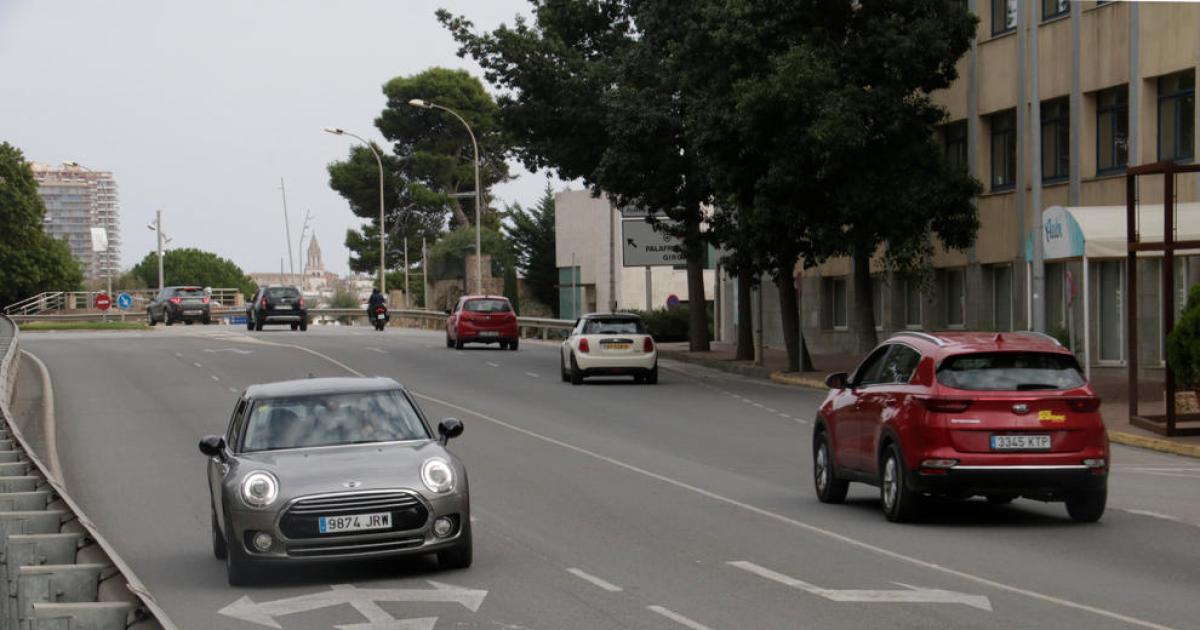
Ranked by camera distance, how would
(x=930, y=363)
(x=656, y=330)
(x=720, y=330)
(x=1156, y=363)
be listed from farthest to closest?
(x=720, y=330), (x=656, y=330), (x=1156, y=363), (x=930, y=363)

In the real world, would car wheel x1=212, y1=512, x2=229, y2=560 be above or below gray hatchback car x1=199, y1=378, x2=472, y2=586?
below

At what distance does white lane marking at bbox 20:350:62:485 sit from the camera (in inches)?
874

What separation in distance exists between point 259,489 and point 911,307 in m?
35.8

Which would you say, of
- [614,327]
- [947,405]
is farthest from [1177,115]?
[947,405]

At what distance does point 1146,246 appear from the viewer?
24.7 metres

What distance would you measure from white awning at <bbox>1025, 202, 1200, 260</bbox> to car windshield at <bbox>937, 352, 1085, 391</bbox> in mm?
13975

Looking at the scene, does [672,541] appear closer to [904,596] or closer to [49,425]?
[904,596]

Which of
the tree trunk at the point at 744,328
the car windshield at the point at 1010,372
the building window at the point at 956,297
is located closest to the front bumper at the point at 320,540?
the car windshield at the point at 1010,372

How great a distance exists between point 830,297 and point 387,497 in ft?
137

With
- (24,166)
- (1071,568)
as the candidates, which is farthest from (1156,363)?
(24,166)

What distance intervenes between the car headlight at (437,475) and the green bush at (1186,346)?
1509 centimetres

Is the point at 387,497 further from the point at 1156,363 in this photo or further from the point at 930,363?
the point at 1156,363

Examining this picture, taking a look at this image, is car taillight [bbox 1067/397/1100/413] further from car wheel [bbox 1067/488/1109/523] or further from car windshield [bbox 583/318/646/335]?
car windshield [bbox 583/318/646/335]

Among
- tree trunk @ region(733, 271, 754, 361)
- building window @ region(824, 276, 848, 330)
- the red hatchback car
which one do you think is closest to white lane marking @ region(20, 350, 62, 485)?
the red hatchback car
